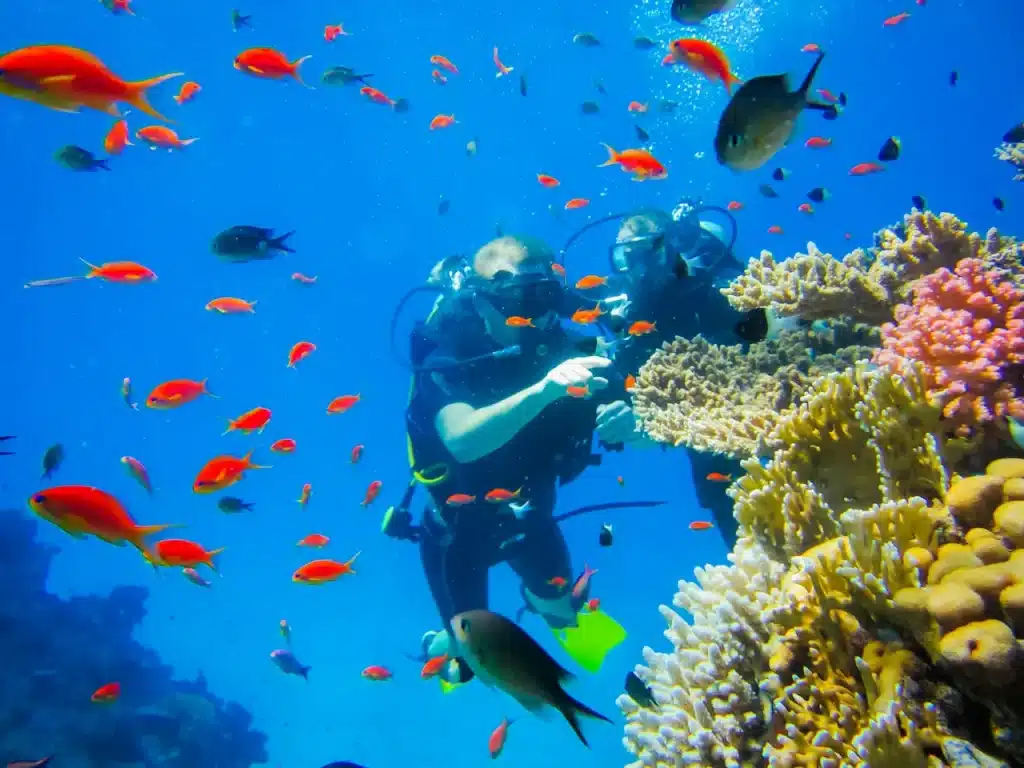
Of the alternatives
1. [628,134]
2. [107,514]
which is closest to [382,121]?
[628,134]

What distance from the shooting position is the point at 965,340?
9.31 ft

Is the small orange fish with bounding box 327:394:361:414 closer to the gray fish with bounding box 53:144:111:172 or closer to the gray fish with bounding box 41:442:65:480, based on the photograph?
the gray fish with bounding box 41:442:65:480

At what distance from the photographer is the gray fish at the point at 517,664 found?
180 cm

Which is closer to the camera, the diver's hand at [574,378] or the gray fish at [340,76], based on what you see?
the diver's hand at [574,378]

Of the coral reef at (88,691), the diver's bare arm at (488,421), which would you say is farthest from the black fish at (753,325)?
the coral reef at (88,691)

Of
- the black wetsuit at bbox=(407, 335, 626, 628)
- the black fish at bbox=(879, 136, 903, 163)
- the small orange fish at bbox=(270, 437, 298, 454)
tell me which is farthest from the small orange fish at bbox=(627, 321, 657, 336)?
the small orange fish at bbox=(270, 437, 298, 454)

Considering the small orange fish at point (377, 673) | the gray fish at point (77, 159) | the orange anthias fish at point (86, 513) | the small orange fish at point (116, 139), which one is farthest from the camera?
the small orange fish at point (377, 673)

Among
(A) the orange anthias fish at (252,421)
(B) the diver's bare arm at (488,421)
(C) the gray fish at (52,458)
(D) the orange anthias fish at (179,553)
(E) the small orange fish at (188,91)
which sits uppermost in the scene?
(E) the small orange fish at (188,91)

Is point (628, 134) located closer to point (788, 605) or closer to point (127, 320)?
point (788, 605)

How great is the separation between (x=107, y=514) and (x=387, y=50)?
38.5m

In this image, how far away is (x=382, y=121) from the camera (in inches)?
1676

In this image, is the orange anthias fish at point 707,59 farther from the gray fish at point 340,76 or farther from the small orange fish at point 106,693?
the small orange fish at point 106,693

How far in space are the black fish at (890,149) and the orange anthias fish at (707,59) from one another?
2.77m

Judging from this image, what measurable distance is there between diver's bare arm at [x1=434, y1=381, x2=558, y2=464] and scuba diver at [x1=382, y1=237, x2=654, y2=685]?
0.01 meters
